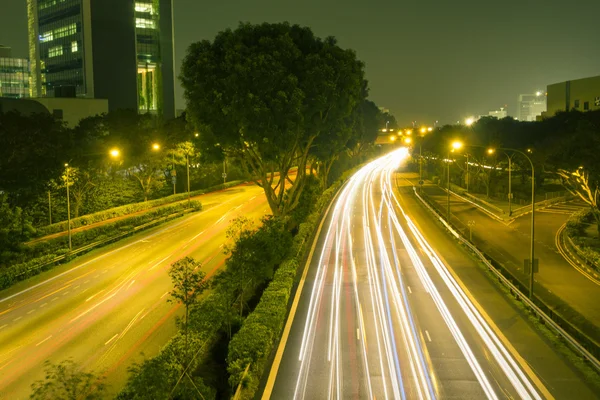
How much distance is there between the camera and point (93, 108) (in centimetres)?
7562

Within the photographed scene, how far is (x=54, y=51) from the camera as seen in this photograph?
99312 mm

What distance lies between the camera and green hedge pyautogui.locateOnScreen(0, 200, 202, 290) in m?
29.2

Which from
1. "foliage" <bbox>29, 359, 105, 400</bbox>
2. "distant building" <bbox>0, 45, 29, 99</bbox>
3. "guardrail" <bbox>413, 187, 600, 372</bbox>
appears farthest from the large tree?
"distant building" <bbox>0, 45, 29, 99</bbox>

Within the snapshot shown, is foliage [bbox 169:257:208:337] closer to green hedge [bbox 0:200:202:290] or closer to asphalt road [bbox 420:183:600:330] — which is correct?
green hedge [bbox 0:200:202:290]

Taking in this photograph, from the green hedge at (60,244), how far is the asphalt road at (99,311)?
1.82 feet

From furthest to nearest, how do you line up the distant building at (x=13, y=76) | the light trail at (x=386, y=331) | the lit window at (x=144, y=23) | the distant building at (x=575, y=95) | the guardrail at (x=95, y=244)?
the distant building at (x=13, y=76) < the lit window at (x=144, y=23) < the distant building at (x=575, y=95) < the guardrail at (x=95, y=244) < the light trail at (x=386, y=331)

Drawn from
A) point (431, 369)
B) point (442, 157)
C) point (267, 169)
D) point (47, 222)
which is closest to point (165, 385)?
point (431, 369)

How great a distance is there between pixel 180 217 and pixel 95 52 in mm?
56378

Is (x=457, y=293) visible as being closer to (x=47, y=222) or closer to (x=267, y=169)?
(x=267, y=169)

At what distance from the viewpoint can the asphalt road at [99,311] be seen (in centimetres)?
1902

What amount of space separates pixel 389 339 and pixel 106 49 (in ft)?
293

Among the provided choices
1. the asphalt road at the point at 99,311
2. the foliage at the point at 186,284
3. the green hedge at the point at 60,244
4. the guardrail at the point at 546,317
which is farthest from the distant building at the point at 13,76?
the foliage at the point at 186,284

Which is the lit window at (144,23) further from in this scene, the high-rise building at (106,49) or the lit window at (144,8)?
the lit window at (144,8)

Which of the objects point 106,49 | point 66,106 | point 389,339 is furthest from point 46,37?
point 389,339
